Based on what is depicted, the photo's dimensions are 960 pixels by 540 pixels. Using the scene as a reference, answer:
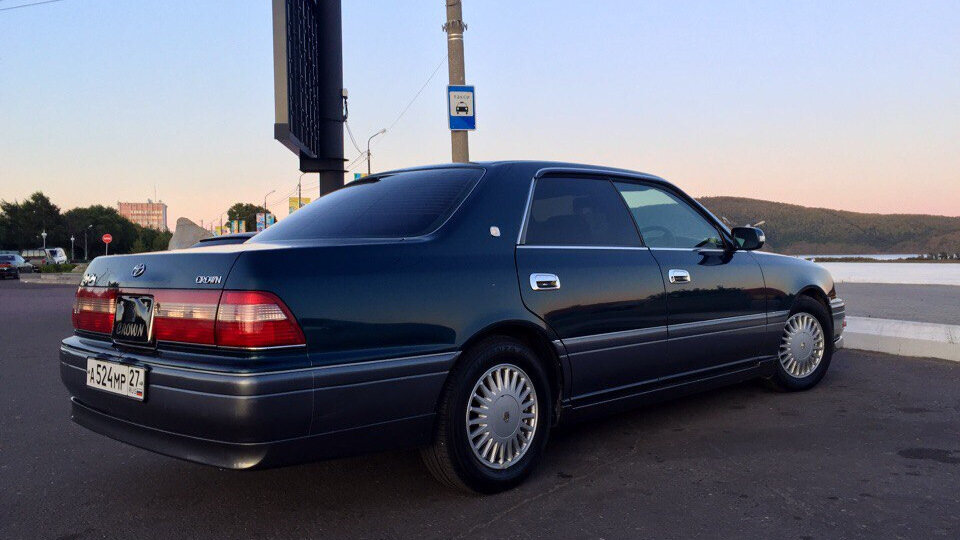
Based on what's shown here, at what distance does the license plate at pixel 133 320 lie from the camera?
9.64ft

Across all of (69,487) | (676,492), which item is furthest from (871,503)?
(69,487)

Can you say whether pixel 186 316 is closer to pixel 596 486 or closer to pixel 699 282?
pixel 596 486

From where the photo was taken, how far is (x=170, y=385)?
275cm

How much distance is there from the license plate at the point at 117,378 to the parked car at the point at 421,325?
12 millimetres

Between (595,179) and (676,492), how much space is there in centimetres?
172

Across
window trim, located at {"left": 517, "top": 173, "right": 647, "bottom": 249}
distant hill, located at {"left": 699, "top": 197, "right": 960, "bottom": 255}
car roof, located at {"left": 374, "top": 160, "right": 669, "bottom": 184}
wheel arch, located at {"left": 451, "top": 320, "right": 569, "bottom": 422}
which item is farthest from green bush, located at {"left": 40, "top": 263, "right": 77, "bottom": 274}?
wheel arch, located at {"left": 451, "top": 320, "right": 569, "bottom": 422}

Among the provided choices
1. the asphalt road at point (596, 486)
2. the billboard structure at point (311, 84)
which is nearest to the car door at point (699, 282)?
the asphalt road at point (596, 486)

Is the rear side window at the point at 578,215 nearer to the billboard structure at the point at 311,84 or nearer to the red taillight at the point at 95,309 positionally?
the red taillight at the point at 95,309

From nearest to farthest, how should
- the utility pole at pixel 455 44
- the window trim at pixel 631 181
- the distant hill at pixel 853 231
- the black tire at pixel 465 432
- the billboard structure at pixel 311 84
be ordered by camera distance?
the black tire at pixel 465 432, the window trim at pixel 631 181, the utility pole at pixel 455 44, the billboard structure at pixel 311 84, the distant hill at pixel 853 231

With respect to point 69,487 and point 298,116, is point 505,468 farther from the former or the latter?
point 298,116

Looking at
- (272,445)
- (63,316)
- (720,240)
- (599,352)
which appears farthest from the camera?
(63,316)

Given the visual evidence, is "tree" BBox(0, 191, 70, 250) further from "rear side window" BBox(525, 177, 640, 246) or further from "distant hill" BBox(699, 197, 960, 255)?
"rear side window" BBox(525, 177, 640, 246)

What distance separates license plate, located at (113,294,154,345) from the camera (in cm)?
294

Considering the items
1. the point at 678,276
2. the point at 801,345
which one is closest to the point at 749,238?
the point at 678,276
